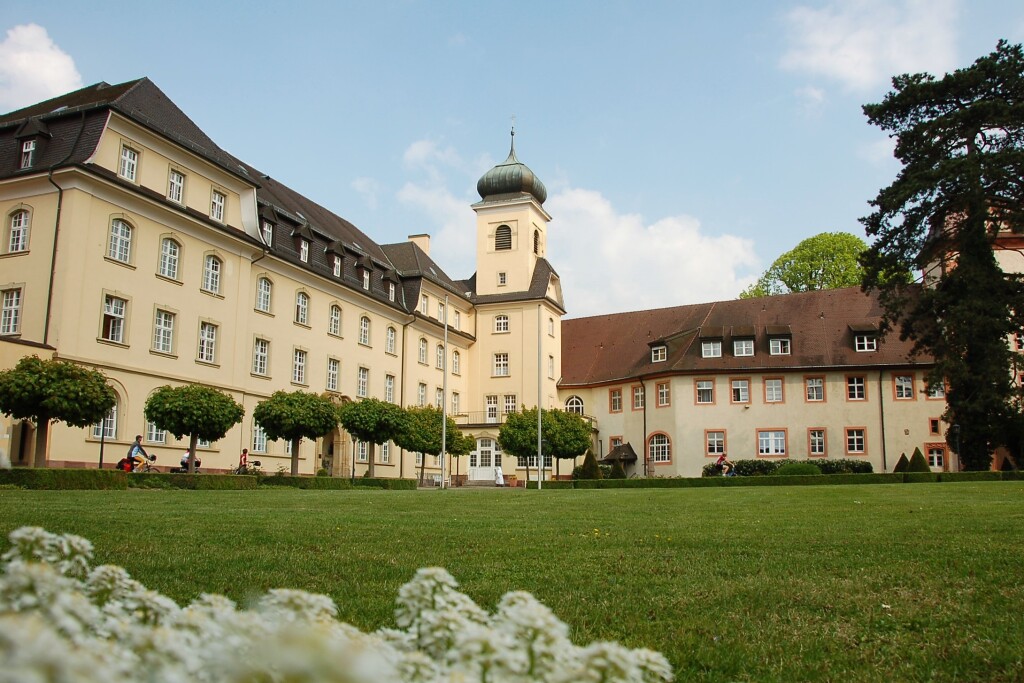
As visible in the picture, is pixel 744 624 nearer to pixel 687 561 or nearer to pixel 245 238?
pixel 687 561

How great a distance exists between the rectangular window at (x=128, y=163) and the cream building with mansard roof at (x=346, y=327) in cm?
8

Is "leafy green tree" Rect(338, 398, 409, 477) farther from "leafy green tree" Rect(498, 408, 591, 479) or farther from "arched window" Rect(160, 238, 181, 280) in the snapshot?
"leafy green tree" Rect(498, 408, 591, 479)

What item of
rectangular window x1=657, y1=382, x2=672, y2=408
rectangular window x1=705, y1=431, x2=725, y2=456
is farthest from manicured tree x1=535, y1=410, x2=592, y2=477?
rectangular window x1=705, y1=431, x2=725, y2=456

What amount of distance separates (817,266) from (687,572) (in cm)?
5566

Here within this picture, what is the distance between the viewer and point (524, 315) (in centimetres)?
5725

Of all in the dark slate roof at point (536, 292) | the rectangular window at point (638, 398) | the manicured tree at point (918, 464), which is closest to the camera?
the manicured tree at point (918, 464)

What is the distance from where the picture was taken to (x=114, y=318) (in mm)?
30250

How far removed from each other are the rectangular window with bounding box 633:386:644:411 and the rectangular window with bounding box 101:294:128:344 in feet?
104

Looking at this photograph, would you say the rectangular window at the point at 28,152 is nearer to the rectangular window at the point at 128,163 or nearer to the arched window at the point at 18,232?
the arched window at the point at 18,232

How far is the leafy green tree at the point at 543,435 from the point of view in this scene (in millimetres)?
47125

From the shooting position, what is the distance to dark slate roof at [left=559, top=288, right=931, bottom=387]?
4912cm

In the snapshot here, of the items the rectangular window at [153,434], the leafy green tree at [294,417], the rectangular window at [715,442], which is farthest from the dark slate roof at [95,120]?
the rectangular window at [715,442]

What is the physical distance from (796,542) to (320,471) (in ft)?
107

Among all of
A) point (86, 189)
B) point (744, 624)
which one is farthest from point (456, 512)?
point (86, 189)
